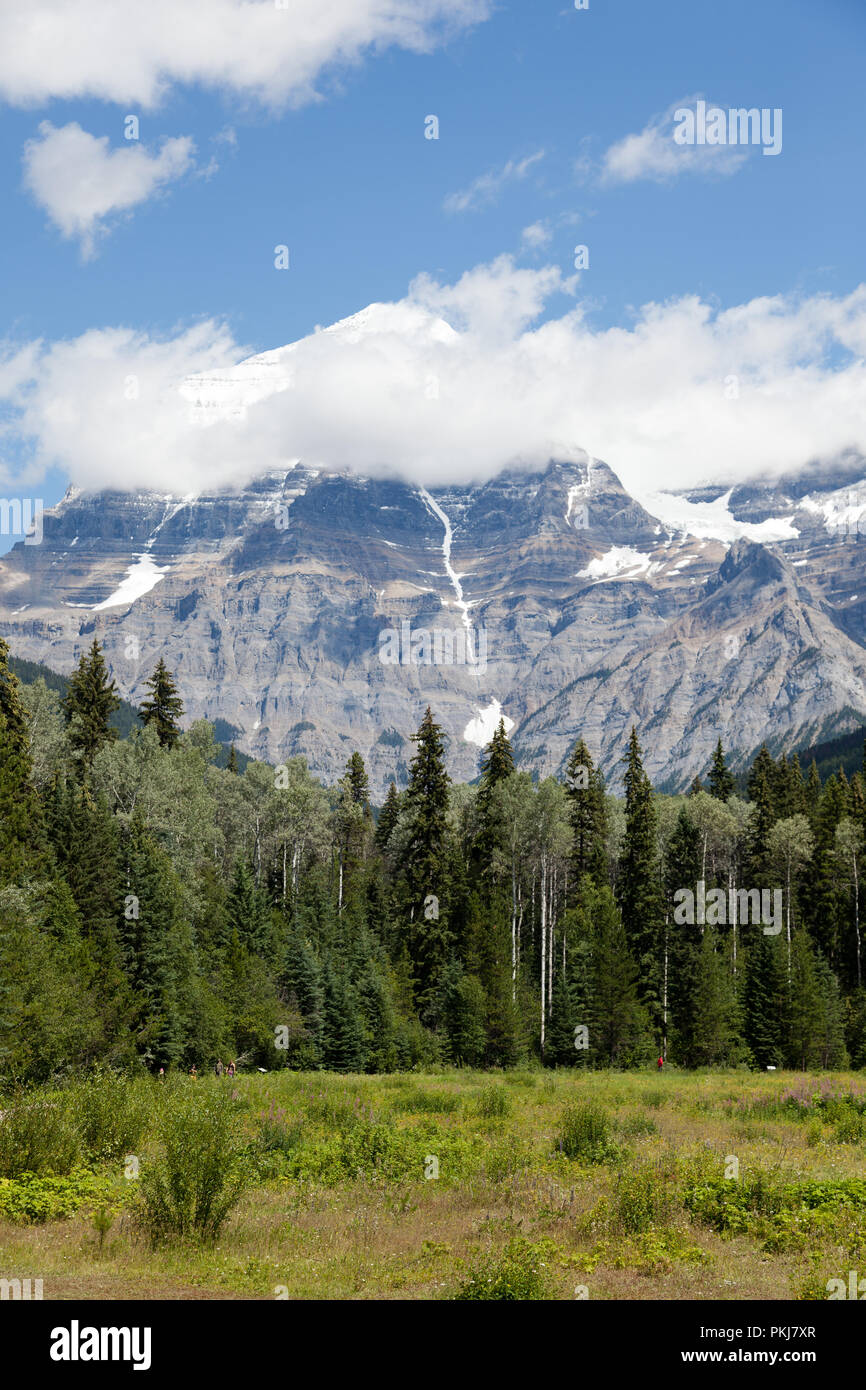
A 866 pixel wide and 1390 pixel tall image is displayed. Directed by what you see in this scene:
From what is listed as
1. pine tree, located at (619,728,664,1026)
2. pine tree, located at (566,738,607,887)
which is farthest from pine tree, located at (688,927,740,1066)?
pine tree, located at (566,738,607,887)

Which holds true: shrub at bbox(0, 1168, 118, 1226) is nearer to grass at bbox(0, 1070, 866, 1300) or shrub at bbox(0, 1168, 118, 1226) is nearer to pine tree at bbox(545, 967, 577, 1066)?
grass at bbox(0, 1070, 866, 1300)

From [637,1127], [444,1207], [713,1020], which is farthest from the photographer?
[713,1020]

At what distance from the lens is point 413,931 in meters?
61.2

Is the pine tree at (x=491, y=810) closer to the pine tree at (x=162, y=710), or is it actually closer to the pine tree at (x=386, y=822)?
the pine tree at (x=162, y=710)

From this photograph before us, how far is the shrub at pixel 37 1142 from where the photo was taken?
17905 mm

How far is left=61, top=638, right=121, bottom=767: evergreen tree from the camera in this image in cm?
7275

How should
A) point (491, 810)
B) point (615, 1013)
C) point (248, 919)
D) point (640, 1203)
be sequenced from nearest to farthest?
point (640, 1203), point (615, 1013), point (248, 919), point (491, 810)

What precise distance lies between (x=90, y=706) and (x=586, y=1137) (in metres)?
59.9

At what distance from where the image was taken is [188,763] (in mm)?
79125

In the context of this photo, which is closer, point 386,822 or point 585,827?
point 585,827

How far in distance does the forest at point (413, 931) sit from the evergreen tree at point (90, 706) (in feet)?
0.63

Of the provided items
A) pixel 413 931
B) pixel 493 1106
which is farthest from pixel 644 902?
pixel 493 1106

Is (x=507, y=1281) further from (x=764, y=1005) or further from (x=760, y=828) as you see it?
(x=760, y=828)

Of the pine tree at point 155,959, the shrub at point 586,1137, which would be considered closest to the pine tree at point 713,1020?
the pine tree at point 155,959
